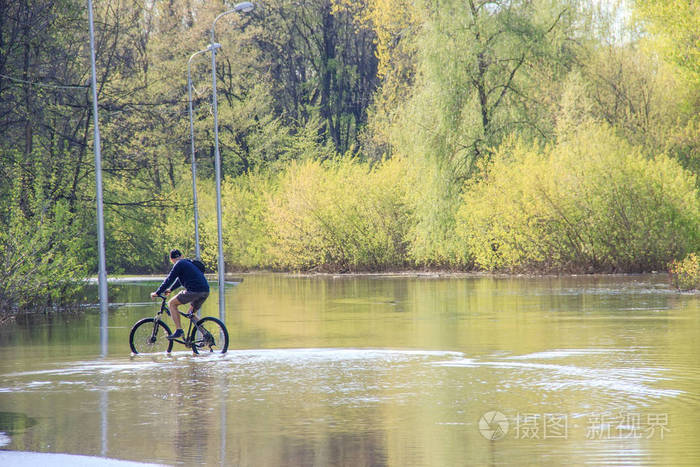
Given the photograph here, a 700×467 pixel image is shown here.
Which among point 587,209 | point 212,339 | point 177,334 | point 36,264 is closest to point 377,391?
point 212,339

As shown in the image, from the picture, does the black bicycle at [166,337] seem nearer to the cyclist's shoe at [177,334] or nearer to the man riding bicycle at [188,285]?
the cyclist's shoe at [177,334]

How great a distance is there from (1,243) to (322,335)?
405 inches

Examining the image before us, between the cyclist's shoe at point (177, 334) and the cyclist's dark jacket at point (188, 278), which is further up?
the cyclist's dark jacket at point (188, 278)

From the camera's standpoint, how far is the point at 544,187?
144 ft

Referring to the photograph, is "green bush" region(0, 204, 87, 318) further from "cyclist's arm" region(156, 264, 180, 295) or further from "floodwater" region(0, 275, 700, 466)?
"cyclist's arm" region(156, 264, 180, 295)

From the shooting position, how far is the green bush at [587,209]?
42.7 meters

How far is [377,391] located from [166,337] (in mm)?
5562

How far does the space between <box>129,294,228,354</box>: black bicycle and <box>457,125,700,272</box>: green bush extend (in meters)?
28.4

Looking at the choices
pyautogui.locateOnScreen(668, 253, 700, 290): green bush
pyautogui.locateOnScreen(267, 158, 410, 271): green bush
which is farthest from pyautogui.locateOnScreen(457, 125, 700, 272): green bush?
pyautogui.locateOnScreen(668, 253, 700, 290): green bush

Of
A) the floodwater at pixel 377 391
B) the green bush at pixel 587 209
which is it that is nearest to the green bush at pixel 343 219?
the green bush at pixel 587 209

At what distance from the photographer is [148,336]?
55.6ft

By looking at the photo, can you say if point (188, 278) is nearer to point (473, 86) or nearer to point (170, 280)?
point (170, 280)

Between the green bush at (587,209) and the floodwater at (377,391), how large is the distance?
18.7m

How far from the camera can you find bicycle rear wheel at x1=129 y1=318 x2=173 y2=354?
16859mm
